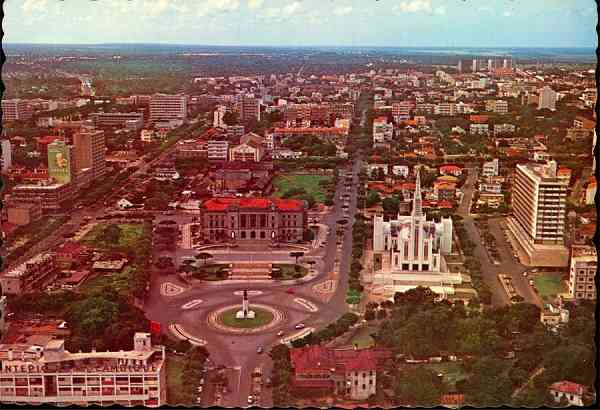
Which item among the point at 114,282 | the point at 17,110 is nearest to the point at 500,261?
the point at 114,282

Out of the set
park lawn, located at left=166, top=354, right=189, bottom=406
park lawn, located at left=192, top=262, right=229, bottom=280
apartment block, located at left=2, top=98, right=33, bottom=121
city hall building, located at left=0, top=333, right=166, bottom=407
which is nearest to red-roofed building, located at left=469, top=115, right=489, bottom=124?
park lawn, located at left=192, top=262, right=229, bottom=280

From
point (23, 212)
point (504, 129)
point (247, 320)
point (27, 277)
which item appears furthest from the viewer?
point (504, 129)

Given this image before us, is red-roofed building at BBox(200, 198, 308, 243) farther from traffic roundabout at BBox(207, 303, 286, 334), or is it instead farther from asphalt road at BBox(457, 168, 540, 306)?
asphalt road at BBox(457, 168, 540, 306)

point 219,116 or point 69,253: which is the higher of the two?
point 219,116

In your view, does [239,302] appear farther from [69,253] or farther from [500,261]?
[500,261]

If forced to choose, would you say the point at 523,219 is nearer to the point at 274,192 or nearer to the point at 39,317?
the point at 274,192

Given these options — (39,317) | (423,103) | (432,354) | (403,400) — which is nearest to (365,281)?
(432,354)
